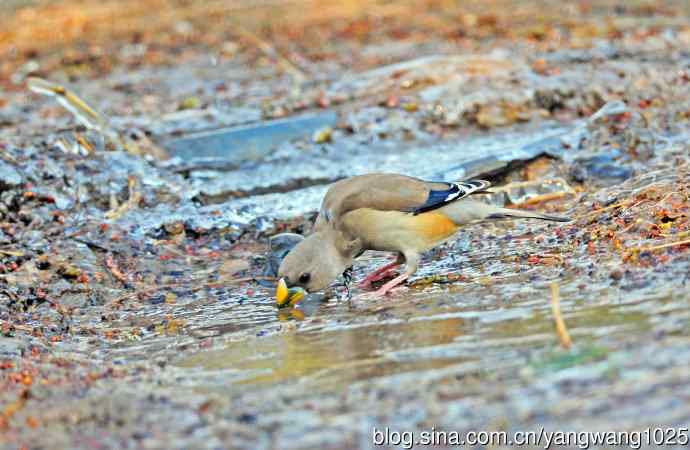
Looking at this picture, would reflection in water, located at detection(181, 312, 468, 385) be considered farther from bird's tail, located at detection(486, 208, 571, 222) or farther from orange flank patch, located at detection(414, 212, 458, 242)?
bird's tail, located at detection(486, 208, 571, 222)

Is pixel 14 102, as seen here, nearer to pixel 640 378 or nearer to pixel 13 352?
pixel 13 352

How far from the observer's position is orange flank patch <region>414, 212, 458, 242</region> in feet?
22.2

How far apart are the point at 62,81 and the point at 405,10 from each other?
19.0 feet

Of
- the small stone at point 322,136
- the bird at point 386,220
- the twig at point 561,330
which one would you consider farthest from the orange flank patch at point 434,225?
the small stone at point 322,136

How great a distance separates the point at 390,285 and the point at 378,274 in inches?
15.8

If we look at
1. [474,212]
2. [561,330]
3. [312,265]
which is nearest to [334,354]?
[561,330]

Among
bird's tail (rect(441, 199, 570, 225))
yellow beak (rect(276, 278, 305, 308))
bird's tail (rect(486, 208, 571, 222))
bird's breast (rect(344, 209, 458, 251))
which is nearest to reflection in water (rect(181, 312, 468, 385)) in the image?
yellow beak (rect(276, 278, 305, 308))

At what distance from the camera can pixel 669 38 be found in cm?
1311

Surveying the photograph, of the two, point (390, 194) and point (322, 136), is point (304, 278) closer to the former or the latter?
point (390, 194)

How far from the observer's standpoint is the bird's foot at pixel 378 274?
6875 millimetres

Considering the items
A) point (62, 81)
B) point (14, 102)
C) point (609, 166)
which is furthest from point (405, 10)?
point (609, 166)

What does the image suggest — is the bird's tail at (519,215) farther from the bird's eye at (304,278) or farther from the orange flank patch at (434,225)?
the bird's eye at (304,278)

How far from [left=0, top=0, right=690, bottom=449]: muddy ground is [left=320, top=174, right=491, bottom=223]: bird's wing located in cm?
47

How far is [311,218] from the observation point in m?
8.26
